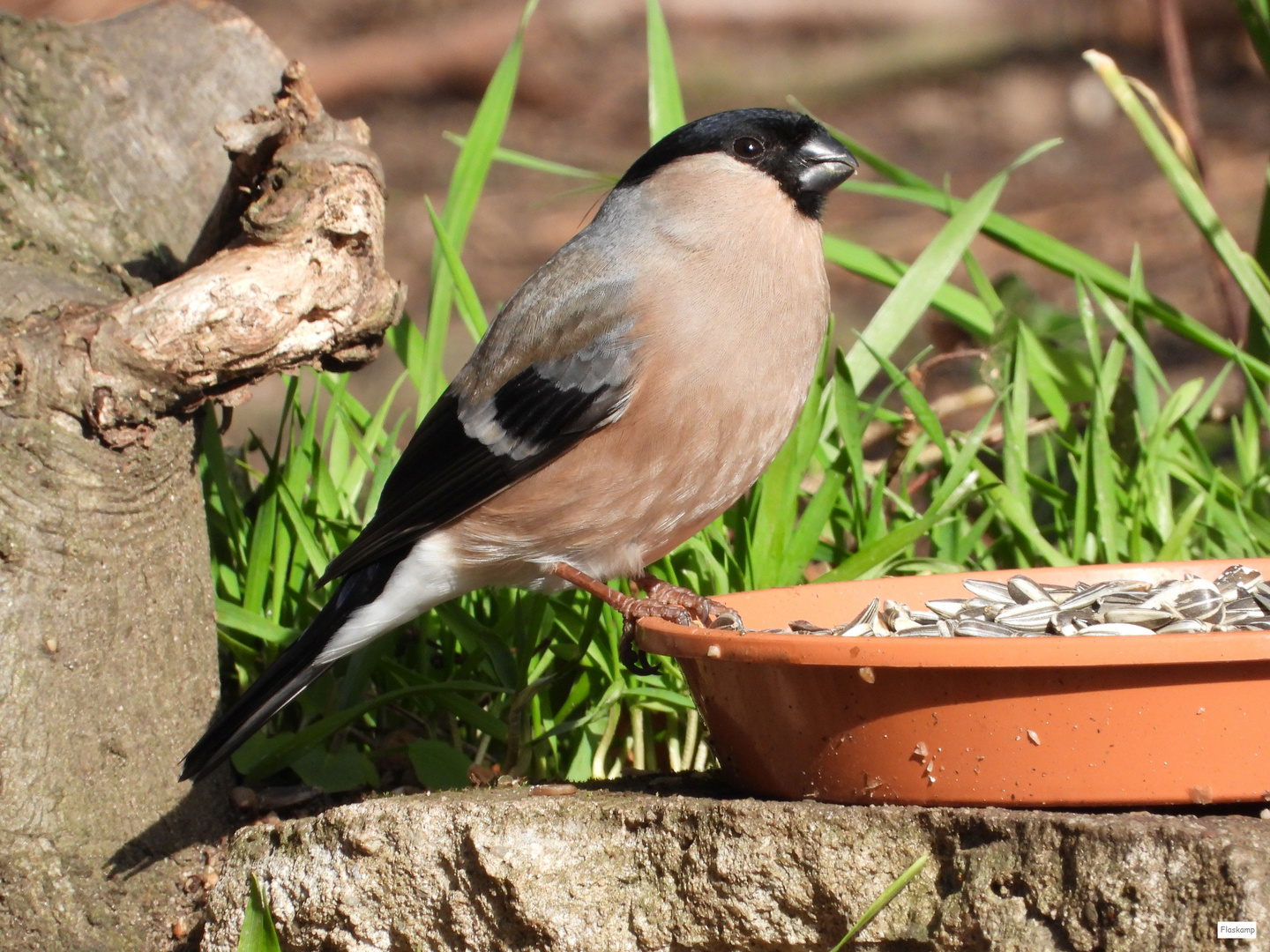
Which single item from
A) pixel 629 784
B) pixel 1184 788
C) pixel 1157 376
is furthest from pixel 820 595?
pixel 1157 376

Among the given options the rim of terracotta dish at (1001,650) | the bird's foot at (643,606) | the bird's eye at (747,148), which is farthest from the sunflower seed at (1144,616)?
the bird's eye at (747,148)

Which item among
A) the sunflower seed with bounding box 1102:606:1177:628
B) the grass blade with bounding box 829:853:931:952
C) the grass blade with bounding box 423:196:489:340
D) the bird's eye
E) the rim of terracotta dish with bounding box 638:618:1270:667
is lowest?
the grass blade with bounding box 829:853:931:952

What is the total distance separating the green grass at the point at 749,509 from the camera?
8.91 ft

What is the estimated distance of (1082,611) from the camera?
2.09 m

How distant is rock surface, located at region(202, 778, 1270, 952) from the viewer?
63.9 inches

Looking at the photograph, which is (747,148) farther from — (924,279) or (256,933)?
(256,933)

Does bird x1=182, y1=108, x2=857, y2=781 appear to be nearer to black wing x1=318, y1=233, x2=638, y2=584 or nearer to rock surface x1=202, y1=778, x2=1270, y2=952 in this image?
black wing x1=318, y1=233, x2=638, y2=584

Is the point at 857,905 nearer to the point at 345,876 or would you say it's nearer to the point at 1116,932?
the point at 1116,932

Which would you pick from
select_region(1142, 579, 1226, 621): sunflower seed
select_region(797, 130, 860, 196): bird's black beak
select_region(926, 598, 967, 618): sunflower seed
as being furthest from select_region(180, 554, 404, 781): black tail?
select_region(1142, 579, 1226, 621): sunflower seed

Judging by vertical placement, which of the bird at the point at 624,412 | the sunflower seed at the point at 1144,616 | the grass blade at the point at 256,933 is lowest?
the grass blade at the point at 256,933

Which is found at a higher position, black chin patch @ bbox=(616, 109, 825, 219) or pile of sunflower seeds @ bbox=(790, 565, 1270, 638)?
black chin patch @ bbox=(616, 109, 825, 219)

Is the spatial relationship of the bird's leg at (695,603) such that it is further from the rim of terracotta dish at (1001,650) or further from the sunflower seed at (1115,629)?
the sunflower seed at (1115,629)

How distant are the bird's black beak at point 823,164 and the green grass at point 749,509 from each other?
0.40m

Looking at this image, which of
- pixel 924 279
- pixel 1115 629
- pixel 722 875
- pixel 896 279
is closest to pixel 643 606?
pixel 722 875
